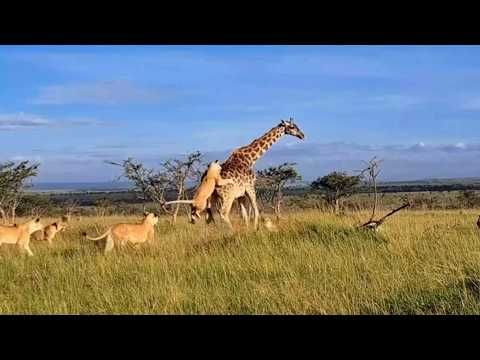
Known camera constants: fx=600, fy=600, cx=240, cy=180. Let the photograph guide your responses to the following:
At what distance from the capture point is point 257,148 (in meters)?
11.9

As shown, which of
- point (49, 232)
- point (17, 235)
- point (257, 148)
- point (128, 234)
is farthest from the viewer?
point (257, 148)

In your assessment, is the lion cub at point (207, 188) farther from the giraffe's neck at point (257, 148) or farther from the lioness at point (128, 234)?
the giraffe's neck at point (257, 148)

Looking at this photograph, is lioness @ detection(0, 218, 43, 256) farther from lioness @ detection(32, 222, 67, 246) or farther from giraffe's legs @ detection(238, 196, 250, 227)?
giraffe's legs @ detection(238, 196, 250, 227)

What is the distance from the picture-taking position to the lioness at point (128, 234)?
8.77 meters

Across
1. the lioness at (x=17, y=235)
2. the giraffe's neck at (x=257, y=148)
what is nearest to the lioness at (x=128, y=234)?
the lioness at (x=17, y=235)

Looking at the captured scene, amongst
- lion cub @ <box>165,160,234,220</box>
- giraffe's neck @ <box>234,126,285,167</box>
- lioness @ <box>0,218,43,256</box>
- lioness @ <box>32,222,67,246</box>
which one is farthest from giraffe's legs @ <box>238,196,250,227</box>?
lioness @ <box>0,218,43,256</box>

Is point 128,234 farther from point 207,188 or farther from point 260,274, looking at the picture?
point 260,274

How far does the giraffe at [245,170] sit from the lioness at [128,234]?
54.9 inches

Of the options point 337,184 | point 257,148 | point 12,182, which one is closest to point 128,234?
point 257,148

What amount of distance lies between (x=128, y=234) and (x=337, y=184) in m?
31.7
